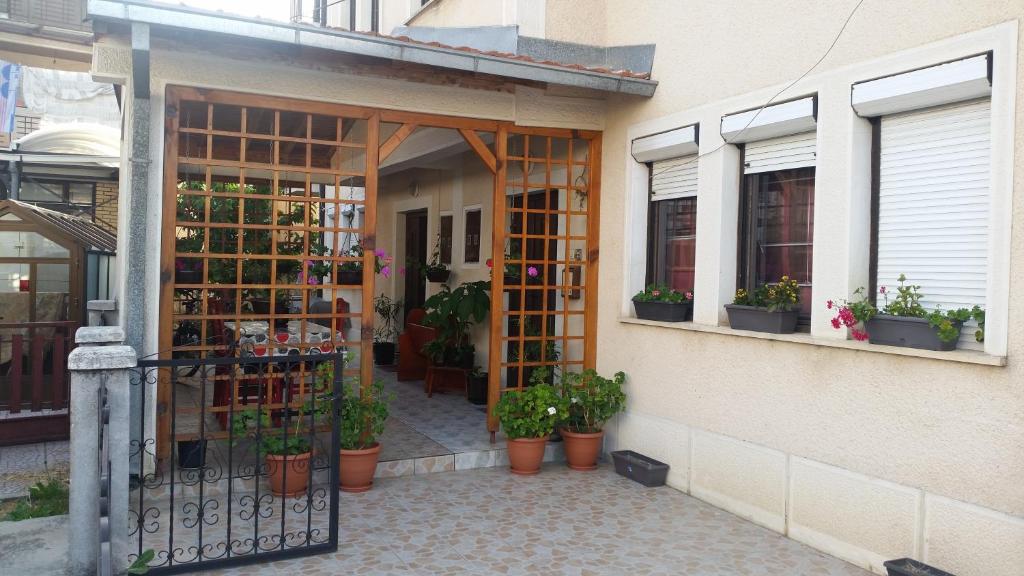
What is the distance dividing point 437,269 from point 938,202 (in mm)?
6746

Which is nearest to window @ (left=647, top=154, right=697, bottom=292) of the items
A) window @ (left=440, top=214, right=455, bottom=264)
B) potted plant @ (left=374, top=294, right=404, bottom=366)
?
window @ (left=440, top=214, right=455, bottom=264)

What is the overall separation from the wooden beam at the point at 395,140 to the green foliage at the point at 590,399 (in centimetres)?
242

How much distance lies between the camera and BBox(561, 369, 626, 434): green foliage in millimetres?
6434

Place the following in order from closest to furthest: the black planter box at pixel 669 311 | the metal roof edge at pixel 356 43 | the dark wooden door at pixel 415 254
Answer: the metal roof edge at pixel 356 43
the black planter box at pixel 669 311
the dark wooden door at pixel 415 254

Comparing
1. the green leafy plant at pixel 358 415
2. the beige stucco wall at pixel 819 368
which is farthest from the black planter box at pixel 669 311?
the green leafy plant at pixel 358 415

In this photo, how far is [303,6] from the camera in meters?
16.0

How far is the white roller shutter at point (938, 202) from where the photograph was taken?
13.4ft

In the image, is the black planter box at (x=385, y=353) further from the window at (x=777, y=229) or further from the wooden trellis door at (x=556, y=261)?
the window at (x=777, y=229)

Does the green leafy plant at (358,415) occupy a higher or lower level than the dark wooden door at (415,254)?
lower

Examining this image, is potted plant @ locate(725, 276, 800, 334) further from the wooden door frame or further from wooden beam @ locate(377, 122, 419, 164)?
wooden beam @ locate(377, 122, 419, 164)

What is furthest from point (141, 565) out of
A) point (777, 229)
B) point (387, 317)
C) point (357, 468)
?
point (387, 317)

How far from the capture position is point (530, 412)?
6285mm

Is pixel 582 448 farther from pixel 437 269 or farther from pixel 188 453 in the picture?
pixel 437 269

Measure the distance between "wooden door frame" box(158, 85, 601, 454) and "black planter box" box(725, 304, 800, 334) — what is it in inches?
72.1
